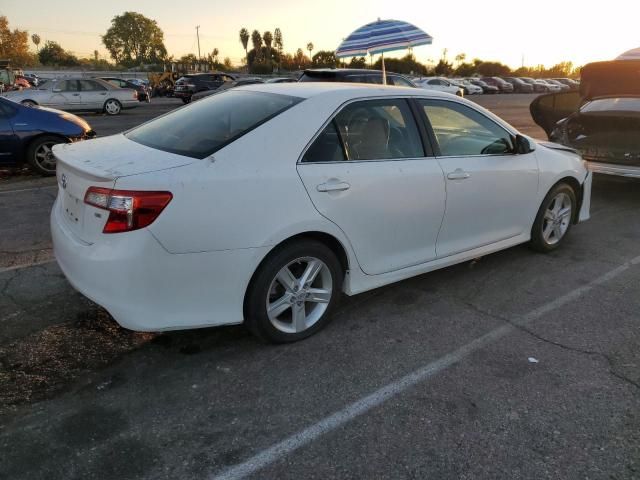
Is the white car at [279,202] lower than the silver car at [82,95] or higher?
lower

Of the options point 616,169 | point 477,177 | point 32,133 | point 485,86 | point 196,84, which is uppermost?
point 196,84

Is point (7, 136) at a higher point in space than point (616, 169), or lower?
higher

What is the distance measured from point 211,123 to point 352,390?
1899 mm

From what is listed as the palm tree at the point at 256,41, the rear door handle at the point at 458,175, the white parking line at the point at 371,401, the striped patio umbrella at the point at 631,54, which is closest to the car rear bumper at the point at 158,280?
the white parking line at the point at 371,401

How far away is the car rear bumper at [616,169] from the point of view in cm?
674

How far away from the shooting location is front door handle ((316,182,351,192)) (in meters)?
3.20

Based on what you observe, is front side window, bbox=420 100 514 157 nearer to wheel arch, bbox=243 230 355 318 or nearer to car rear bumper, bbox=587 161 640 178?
wheel arch, bbox=243 230 355 318

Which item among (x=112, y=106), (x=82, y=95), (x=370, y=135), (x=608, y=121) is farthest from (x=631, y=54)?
(x=82, y=95)

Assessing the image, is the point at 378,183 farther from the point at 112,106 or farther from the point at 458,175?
the point at 112,106

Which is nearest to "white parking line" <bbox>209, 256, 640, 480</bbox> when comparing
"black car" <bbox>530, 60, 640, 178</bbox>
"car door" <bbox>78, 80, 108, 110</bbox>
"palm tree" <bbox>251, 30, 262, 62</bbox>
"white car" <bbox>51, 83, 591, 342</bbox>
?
"white car" <bbox>51, 83, 591, 342</bbox>

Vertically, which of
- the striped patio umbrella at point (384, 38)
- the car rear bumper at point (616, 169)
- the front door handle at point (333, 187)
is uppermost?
the striped patio umbrella at point (384, 38)

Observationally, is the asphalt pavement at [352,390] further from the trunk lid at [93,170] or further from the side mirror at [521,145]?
the side mirror at [521,145]

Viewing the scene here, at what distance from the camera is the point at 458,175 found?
3916 millimetres

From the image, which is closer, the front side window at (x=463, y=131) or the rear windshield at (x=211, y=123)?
the rear windshield at (x=211, y=123)
